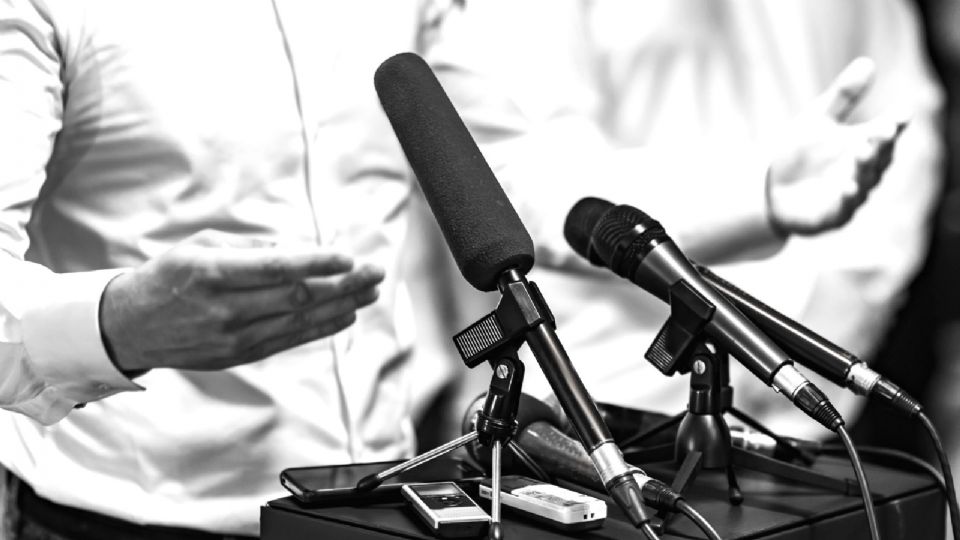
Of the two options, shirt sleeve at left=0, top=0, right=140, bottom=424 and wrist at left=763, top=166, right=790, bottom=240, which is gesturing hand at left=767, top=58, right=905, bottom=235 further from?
shirt sleeve at left=0, top=0, right=140, bottom=424

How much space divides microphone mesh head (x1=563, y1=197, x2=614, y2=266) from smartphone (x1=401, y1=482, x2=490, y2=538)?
0.25 m

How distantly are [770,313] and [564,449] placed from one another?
0.20 m

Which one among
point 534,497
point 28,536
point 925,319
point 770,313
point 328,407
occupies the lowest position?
point 28,536

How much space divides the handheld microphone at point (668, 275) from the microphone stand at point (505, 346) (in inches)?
5.8

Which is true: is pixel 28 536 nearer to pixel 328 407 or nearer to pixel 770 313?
pixel 328 407

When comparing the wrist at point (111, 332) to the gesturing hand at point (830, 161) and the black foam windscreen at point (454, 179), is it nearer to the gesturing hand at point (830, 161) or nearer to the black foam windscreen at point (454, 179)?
the black foam windscreen at point (454, 179)

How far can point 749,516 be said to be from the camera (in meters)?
0.70

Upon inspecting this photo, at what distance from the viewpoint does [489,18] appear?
149 cm

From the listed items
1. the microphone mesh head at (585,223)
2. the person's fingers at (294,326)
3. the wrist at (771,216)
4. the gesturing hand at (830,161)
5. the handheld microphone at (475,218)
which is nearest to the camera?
the handheld microphone at (475,218)

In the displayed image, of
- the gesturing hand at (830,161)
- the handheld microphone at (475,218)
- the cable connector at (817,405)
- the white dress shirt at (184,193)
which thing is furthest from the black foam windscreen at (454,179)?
the gesturing hand at (830,161)

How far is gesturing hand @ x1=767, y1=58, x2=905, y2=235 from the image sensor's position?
1.18 meters

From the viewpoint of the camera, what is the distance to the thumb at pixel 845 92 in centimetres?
120

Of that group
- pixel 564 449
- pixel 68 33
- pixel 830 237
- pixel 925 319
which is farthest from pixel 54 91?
pixel 925 319

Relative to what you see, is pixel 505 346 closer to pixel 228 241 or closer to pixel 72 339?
pixel 228 241
